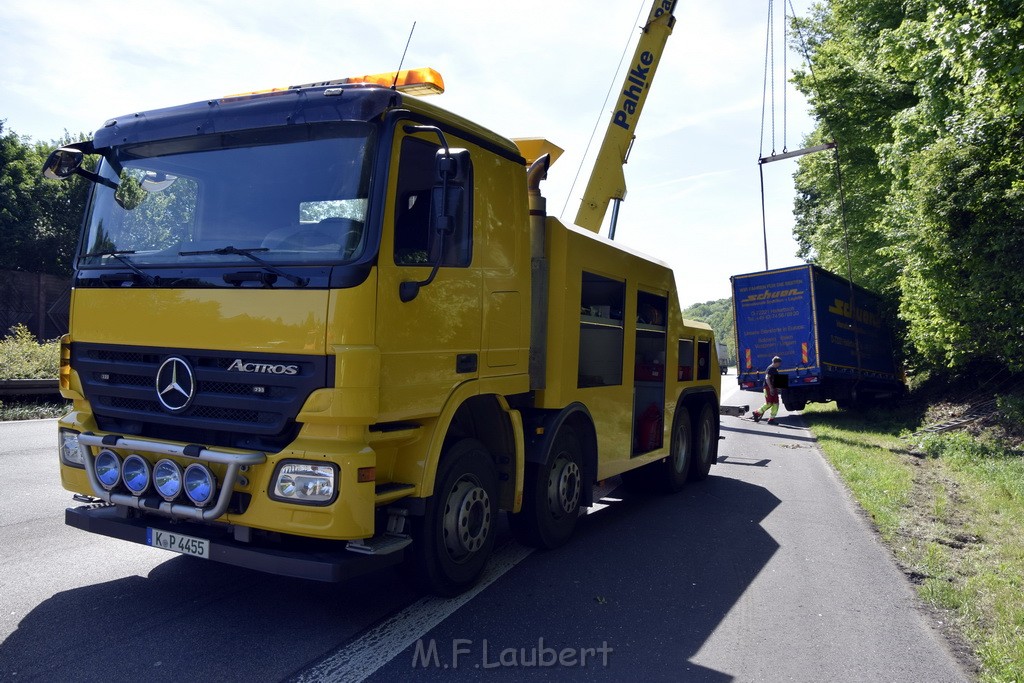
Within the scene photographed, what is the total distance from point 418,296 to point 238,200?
113 centimetres

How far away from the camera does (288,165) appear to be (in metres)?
4.48

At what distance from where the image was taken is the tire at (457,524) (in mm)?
4750

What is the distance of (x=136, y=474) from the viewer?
4.49 metres

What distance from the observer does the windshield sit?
4.32 meters

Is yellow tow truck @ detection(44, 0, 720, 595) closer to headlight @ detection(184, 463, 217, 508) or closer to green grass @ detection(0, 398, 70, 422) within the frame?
headlight @ detection(184, 463, 217, 508)

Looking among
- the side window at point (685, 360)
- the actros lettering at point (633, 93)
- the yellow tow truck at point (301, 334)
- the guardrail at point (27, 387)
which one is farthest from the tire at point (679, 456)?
the guardrail at point (27, 387)

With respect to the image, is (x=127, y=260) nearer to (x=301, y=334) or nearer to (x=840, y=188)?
(x=301, y=334)

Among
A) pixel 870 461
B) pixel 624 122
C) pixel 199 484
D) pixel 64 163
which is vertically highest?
pixel 624 122

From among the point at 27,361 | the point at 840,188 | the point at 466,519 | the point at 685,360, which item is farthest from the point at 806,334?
the point at 27,361

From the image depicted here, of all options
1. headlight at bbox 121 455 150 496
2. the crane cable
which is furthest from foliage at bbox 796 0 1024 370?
headlight at bbox 121 455 150 496

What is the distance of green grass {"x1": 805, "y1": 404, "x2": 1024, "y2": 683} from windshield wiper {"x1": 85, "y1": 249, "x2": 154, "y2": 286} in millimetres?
4959

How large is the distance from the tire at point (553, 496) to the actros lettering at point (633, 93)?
7.26 m

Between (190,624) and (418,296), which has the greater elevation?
(418,296)

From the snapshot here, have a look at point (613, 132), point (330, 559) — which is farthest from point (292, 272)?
point (613, 132)
